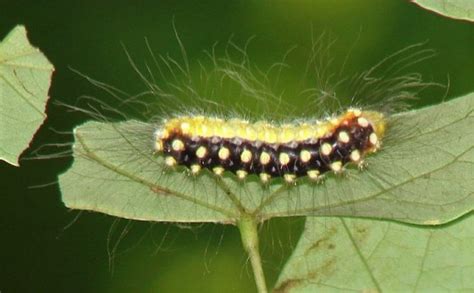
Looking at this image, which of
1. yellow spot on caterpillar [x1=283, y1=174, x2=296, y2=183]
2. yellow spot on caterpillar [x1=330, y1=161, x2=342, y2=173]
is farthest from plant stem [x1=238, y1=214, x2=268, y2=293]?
yellow spot on caterpillar [x1=330, y1=161, x2=342, y2=173]

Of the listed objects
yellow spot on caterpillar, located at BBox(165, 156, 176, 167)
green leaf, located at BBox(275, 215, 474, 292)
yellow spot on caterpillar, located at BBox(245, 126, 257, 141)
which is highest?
yellow spot on caterpillar, located at BBox(245, 126, 257, 141)

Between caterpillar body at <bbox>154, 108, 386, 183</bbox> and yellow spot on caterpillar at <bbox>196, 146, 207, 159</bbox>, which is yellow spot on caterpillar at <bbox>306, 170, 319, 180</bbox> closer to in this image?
caterpillar body at <bbox>154, 108, 386, 183</bbox>

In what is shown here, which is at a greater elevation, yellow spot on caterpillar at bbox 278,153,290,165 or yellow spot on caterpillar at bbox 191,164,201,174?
yellow spot on caterpillar at bbox 191,164,201,174

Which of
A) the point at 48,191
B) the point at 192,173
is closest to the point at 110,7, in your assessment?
the point at 48,191

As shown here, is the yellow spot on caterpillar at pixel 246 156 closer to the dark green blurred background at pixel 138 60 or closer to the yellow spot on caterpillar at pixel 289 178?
the yellow spot on caterpillar at pixel 289 178

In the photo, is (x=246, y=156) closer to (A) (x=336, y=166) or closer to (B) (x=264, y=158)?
(B) (x=264, y=158)

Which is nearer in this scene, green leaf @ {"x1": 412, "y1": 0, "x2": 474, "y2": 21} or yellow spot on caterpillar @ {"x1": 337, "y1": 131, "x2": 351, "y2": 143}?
green leaf @ {"x1": 412, "y1": 0, "x2": 474, "y2": 21}

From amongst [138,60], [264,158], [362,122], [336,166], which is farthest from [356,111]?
[138,60]
